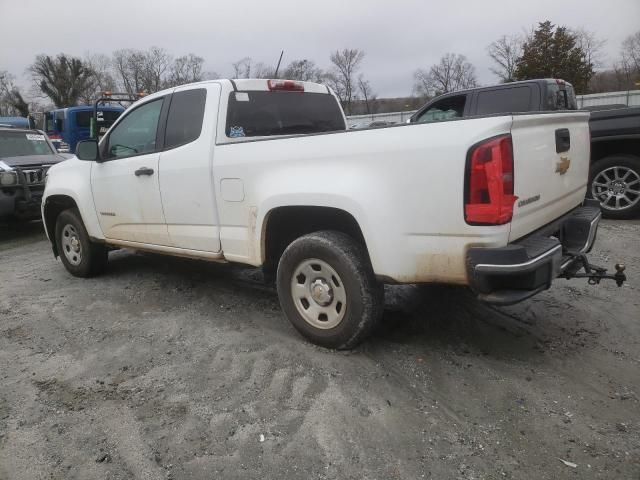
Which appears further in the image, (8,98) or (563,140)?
(8,98)

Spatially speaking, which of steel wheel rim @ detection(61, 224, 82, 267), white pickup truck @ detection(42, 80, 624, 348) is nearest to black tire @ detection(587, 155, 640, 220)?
white pickup truck @ detection(42, 80, 624, 348)

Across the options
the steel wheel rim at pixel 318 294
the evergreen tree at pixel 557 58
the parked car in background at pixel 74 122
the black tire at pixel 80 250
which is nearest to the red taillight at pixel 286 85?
the steel wheel rim at pixel 318 294

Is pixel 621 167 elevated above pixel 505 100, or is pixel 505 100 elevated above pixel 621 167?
pixel 505 100

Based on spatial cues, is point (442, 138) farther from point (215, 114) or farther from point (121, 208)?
point (121, 208)

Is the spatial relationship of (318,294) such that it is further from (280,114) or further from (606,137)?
(606,137)

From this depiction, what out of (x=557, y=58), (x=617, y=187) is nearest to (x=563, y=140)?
(x=617, y=187)

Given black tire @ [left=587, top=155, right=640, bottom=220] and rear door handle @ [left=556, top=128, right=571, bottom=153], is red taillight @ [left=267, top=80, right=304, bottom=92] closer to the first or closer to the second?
rear door handle @ [left=556, top=128, right=571, bottom=153]

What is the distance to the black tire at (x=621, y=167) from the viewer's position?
21.8 feet

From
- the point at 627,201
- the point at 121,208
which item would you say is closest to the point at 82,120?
the point at 121,208

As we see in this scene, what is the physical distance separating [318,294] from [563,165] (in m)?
1.78

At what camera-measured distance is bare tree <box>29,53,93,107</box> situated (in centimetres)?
6103

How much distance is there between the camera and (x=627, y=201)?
6.82 m

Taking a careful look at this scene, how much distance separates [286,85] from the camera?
4.30m

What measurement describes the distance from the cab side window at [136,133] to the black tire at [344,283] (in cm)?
184
